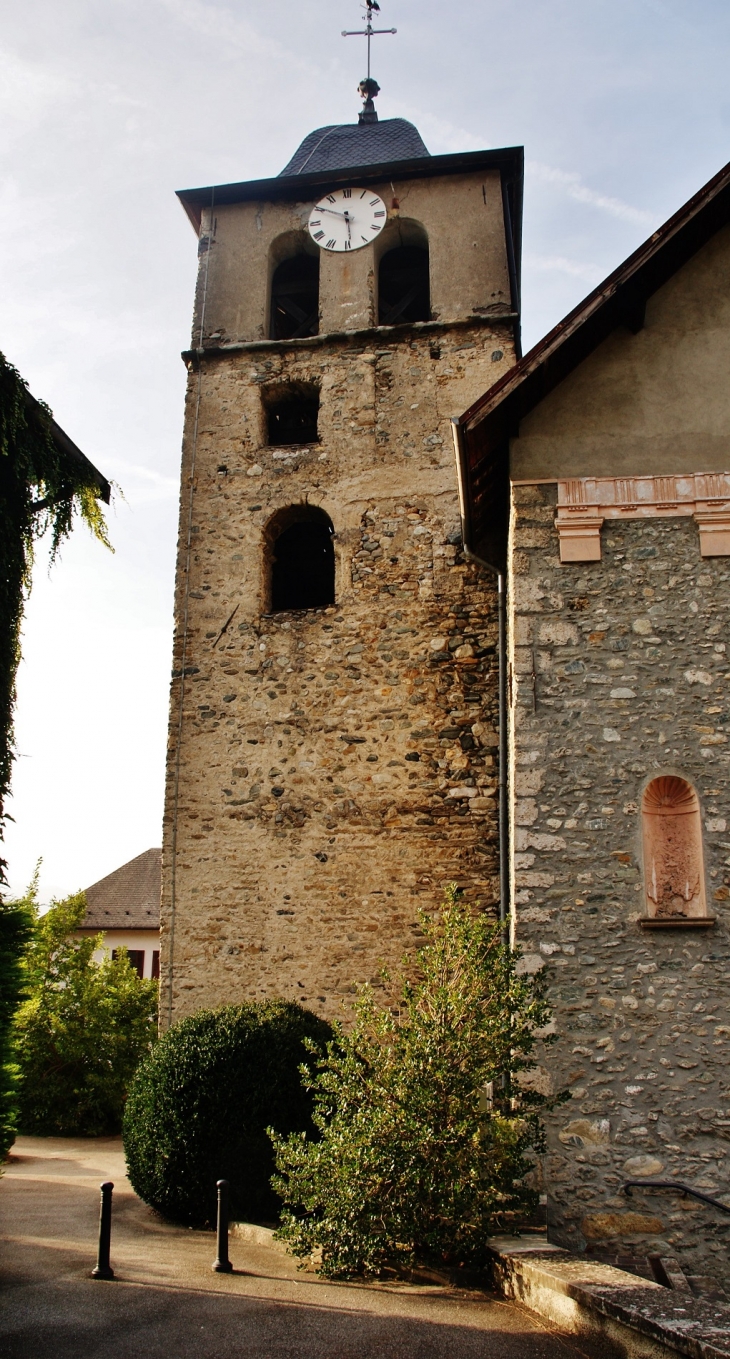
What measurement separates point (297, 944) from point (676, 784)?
4.96 metres

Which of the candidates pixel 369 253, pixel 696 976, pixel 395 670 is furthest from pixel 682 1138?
pixel 369 253

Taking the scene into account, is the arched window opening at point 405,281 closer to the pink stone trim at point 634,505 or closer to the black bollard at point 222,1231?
the pink stone trim at point 634,505

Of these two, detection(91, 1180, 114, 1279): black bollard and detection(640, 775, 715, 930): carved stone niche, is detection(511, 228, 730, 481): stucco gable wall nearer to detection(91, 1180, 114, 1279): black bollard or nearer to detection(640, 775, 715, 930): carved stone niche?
detection(640, 775, 715, 930): carved stone niche

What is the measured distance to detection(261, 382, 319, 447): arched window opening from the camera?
13602 mm

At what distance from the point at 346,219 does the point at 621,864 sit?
35.1 feet

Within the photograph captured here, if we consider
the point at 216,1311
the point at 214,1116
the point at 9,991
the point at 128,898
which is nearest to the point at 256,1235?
the point at 214,1116

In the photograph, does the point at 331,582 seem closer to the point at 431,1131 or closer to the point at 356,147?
the point at 356,147

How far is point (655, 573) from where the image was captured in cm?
796

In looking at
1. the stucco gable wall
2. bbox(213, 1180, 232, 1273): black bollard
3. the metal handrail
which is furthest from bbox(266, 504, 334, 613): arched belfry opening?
the metal handrail

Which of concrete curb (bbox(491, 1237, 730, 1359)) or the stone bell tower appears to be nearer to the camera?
concrete curb (bbox(491, 1237, 730, 1359))

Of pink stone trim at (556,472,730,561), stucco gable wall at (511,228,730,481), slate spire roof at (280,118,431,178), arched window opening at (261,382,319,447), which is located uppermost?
slate spire roof at (280,118,431,178)

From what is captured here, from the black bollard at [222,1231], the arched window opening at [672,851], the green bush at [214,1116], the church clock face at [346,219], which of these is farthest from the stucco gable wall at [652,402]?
the church clock face at [346,219]

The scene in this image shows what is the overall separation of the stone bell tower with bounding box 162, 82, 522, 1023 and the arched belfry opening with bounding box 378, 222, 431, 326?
0.04 metres

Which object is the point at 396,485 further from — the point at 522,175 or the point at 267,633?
the point at 522,175
